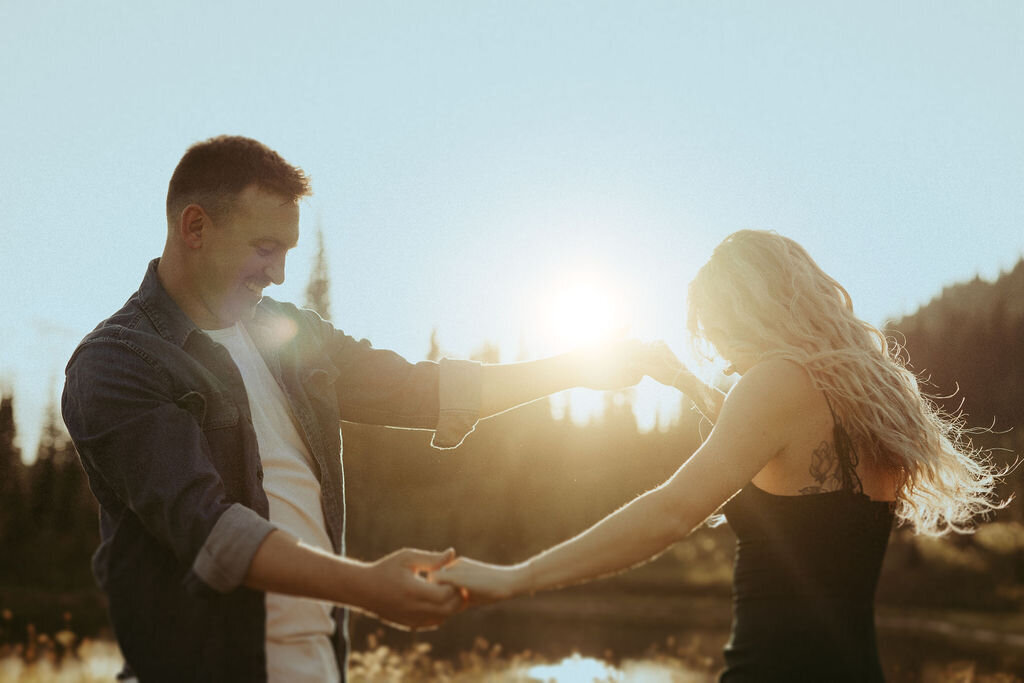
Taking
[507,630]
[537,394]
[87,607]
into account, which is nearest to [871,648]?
[537,394]

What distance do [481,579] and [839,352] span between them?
4.91ft

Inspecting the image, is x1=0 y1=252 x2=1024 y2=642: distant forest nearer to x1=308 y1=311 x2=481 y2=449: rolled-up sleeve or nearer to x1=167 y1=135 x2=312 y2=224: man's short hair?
x1=308 y1=311 x2=481 y2=449: rolled-up sleeve

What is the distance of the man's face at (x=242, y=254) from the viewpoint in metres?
3.52

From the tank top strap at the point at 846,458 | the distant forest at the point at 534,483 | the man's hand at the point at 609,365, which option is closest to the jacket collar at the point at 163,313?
the man's hand at the point at 609,365

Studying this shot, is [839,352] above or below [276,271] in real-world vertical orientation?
below

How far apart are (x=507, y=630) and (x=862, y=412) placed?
26.3 m

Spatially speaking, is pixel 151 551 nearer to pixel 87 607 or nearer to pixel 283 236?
pixel 283 236

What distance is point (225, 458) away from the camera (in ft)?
10.5

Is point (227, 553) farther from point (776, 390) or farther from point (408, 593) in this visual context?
point (776, 390)

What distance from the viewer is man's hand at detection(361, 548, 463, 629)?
3.18 meters

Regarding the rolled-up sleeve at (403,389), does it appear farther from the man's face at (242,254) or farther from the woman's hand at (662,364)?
the woman's hand at (662,364)

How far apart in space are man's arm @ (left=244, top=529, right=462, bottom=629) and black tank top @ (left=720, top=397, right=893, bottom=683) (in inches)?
41.4

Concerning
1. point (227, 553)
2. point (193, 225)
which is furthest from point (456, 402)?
point (227, 553)

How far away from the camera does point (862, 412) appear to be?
126 inches
